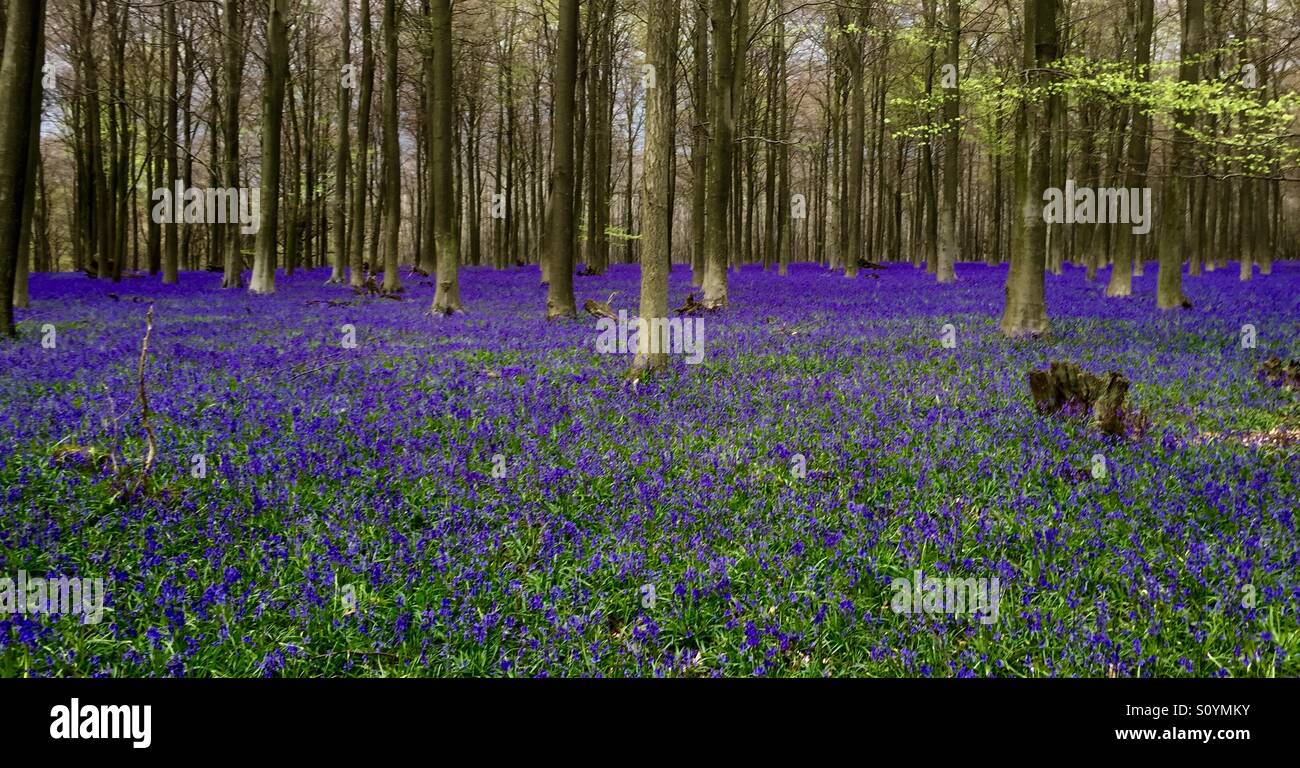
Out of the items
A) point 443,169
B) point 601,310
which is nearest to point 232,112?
point 443,169

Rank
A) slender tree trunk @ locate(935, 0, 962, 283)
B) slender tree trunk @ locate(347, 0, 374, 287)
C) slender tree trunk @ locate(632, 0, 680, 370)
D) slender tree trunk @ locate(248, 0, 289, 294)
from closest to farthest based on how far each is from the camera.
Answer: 1. slender tree trunk @ locate(632, 0, 680, 370)
2. slender tree trunk @ locate(248, 0, 289, 294)
3. slender tree trunk @ locate(347, 0, 374, 287)
4. slender tree trunk @ locate(935, 0, 962, 283)

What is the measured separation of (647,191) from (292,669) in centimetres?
760

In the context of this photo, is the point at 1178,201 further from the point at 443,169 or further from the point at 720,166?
the point at 443,169

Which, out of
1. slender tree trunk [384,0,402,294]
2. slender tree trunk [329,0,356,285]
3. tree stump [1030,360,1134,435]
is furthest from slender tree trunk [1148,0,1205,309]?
slender tree trunk [329,0,356,285]

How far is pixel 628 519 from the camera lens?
16.3 ft

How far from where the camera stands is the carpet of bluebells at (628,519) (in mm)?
3447

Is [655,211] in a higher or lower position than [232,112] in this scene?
lower

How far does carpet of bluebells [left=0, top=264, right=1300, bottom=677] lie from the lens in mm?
3447

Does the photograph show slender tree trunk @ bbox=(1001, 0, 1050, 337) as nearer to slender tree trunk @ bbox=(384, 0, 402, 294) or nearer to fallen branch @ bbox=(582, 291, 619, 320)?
fallen branch @ bbox=(582, 291, 619, 320)

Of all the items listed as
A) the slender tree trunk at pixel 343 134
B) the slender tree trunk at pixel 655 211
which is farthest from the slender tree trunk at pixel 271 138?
the slender tree trunk at pixel 655 211

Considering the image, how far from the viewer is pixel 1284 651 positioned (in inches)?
133

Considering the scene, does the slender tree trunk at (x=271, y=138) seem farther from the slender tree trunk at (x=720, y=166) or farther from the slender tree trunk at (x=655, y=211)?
the slender tree trunk at (x=655, y=211)
